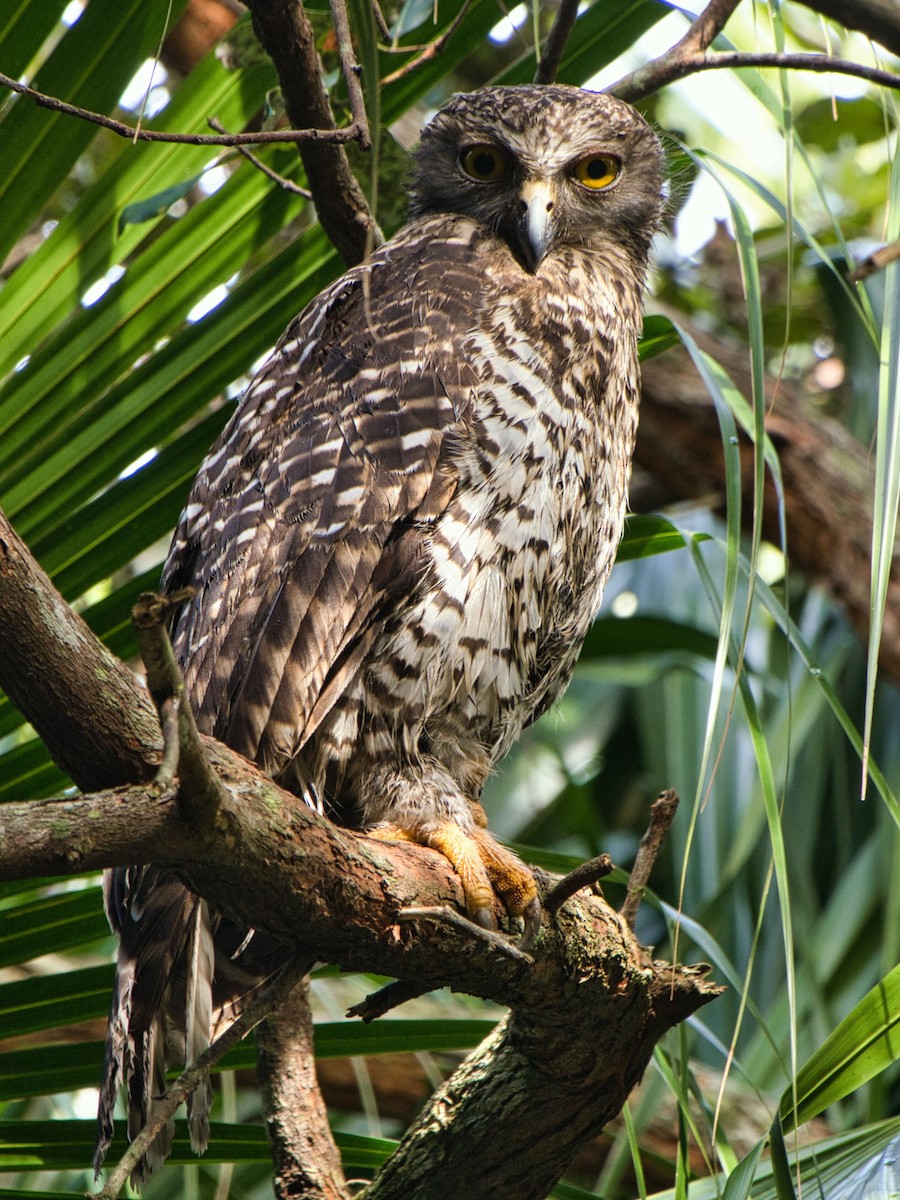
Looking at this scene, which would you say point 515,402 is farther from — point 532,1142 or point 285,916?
point 532,1142

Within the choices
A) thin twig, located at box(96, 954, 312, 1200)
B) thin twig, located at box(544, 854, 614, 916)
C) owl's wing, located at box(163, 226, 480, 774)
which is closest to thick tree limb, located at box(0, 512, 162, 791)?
thin twig, located at box(96, 954, 312, 1200)

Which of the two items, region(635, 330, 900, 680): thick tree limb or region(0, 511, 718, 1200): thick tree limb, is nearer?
region(0, 511, 718, 1200): thick tree limb

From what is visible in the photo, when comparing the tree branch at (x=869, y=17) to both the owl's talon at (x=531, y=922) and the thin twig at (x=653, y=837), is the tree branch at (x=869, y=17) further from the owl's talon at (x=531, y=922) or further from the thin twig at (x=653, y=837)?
the owl's talon at (x=531, y=922)

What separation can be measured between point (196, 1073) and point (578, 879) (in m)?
0.61

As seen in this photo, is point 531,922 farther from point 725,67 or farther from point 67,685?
point 725,67

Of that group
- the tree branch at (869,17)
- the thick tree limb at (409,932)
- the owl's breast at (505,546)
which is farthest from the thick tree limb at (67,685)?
the tree branch at (869,17)

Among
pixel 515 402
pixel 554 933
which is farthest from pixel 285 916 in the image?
pixel 515 402

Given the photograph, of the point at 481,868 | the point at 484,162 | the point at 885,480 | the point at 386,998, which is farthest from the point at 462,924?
the point at 484,162

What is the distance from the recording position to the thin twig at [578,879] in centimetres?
190

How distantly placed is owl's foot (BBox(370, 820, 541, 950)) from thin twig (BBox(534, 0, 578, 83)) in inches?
65.8

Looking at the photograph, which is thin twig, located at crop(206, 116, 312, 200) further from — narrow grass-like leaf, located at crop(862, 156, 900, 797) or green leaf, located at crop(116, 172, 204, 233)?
narrow grass-like leaf, located at crop(862, 156, 900, 797)

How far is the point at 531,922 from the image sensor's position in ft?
6.61

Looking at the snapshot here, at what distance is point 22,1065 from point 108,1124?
0.37 metres

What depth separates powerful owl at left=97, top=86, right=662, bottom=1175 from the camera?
2.36m
